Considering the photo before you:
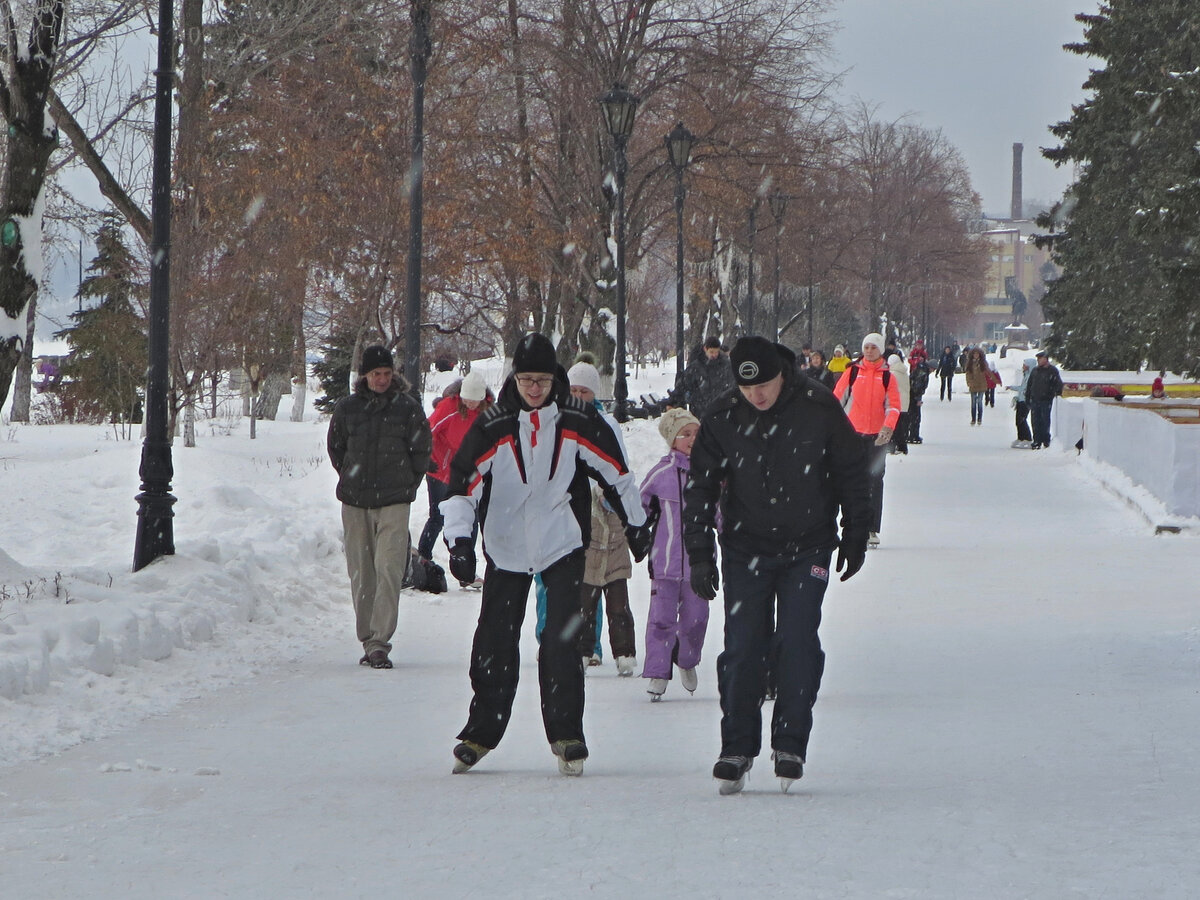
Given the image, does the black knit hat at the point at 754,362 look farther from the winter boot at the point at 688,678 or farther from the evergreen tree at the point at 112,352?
the evergreen tree at the point at 112,352

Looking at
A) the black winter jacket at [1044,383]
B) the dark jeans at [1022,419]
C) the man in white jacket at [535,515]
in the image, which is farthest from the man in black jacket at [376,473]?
the dark jeans at [1022,419]

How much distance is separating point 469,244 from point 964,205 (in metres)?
70.2

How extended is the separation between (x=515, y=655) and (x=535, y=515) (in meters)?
0.60

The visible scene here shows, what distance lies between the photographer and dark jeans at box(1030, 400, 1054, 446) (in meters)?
27.5

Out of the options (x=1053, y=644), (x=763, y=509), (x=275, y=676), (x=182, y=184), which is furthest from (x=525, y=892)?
(x=182, y=184)

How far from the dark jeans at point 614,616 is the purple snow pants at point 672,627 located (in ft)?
2.04

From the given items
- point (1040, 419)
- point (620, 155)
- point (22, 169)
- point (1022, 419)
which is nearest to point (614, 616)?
point (22, 169)

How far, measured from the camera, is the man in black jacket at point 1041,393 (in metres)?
26.8

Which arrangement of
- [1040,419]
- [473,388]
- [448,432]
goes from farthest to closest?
[1040,419] → [448,432] → [473,388]

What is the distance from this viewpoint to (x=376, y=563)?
899 centimetres

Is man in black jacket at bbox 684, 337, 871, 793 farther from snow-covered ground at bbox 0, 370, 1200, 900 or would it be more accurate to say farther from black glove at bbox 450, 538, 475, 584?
black glove at bbox 450, 538, 475, 584

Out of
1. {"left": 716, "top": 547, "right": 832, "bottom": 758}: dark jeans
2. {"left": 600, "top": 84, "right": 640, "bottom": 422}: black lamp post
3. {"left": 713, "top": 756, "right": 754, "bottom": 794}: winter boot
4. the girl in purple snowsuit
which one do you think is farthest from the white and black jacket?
{"left": 600, "top": 84, "right": 640, "bottom": 422}: black lamp post

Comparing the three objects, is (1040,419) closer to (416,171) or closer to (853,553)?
(416,171)

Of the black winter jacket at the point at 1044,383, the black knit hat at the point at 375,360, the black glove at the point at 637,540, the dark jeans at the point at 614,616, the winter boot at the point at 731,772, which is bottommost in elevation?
the winter boot at the point at 731,772
